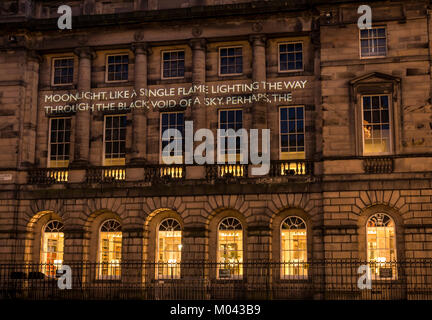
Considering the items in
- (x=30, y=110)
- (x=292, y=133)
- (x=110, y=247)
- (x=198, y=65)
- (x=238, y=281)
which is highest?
(x=198, y=65)

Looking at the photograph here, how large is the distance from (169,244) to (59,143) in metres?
7.71

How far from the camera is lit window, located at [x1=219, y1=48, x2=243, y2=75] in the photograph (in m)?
31.1

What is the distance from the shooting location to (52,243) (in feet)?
103

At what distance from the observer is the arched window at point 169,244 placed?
29.9 meters

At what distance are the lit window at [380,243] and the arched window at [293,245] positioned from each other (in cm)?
302

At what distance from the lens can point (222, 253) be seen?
29656 millimetres

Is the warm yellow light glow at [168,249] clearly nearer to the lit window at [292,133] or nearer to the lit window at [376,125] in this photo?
the lit window at [292,133]

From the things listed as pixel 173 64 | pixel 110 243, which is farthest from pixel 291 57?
pixel 110 243

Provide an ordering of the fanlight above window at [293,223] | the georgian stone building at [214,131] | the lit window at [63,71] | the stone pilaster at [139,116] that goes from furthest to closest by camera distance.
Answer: the lit window at [63,71], the stone pilaster at [139,116], the fanlight above window at [293,223], the georgian stone building at [214,131]

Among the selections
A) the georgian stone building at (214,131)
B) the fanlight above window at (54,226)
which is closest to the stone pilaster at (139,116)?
the georgian stone building at (214,131)

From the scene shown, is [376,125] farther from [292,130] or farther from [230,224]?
[230,224]

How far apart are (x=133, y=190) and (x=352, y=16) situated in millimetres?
13009

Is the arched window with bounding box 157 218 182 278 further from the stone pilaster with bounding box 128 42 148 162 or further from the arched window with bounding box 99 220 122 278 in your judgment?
the stone pilaster with bounding box 128 42 148 162
